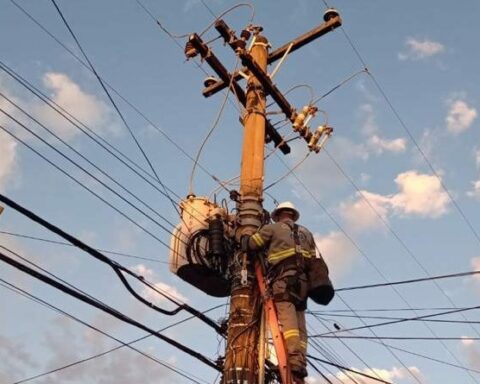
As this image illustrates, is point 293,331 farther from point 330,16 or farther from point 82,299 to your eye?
point 330,16

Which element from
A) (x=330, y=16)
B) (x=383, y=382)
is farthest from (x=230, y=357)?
(x=330, y=16)

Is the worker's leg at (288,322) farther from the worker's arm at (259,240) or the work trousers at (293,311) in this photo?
the worker's arm at (259,240)

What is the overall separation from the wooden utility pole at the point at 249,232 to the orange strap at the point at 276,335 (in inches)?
5.2

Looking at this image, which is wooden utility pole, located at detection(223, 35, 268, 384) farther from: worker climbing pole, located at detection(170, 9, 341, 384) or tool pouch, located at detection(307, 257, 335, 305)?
tool pouch, located at detection(307, 257, 335, 305)

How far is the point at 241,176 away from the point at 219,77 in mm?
1962

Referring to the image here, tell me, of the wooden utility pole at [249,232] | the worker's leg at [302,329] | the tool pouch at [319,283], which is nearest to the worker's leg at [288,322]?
the worker's leg at [302,329]

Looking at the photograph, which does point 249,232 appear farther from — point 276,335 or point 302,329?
point 276,335

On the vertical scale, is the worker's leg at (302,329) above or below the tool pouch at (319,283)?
below

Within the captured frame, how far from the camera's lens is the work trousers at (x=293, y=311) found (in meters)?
5.91

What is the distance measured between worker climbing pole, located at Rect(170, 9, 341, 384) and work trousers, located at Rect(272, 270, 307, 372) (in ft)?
0.20

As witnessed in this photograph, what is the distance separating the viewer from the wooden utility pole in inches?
236

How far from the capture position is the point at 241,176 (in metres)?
7.66

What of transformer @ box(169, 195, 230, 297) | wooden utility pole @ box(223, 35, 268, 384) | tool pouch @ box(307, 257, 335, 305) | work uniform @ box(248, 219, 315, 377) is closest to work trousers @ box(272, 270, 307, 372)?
work uniform @ box(248, 219, 315, 377)

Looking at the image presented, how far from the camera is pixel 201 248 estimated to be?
7.20 meters
